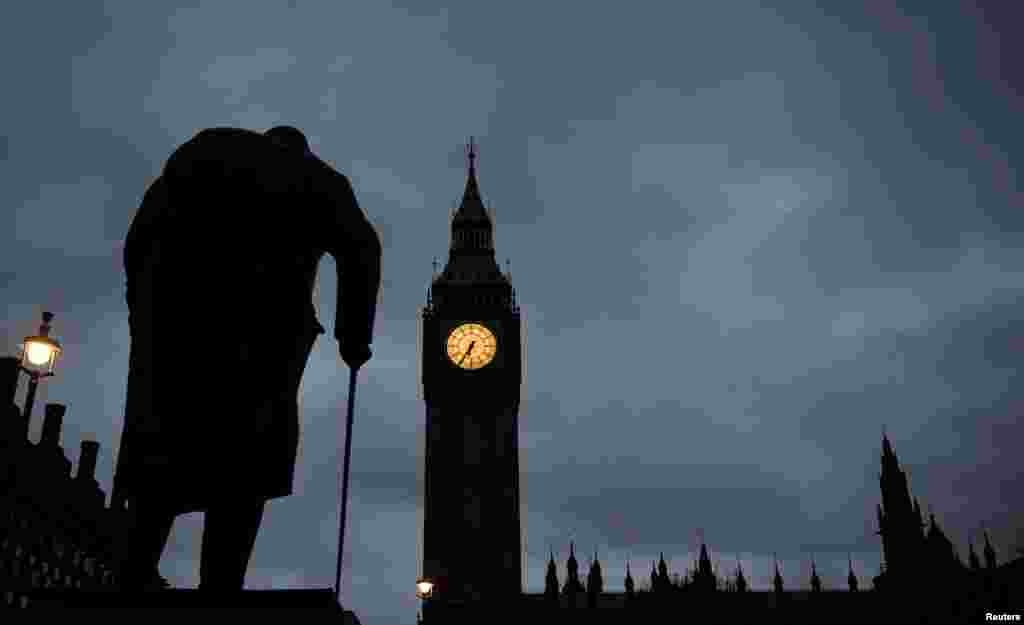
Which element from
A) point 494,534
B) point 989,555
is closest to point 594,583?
point 494,534

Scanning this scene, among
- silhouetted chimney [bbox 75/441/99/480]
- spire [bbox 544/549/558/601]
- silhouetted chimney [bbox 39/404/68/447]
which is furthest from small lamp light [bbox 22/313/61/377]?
spire [bbox 544/549/558/601]

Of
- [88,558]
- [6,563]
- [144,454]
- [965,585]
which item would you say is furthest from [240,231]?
[965,585]

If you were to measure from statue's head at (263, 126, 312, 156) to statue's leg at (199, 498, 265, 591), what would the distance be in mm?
2134

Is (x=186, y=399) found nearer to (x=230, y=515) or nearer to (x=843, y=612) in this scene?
(x=230, y=515)

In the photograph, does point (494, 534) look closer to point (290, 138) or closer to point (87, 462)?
point (87, 462)

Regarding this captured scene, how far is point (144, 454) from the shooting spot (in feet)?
16.0

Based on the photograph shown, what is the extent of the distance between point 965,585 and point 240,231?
87.9 metres

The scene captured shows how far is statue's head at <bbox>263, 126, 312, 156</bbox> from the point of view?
5445 mm

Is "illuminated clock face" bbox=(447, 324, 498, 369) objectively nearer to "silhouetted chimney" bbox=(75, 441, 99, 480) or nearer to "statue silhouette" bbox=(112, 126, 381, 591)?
"silhouetted chimney" bbox=(75, 441, 99, 480)

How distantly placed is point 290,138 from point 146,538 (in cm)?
253

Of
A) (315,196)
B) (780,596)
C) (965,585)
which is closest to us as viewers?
(315,196)

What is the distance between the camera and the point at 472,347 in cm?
7425

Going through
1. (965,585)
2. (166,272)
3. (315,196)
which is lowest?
(166,272)

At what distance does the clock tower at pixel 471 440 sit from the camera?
6838 cm
